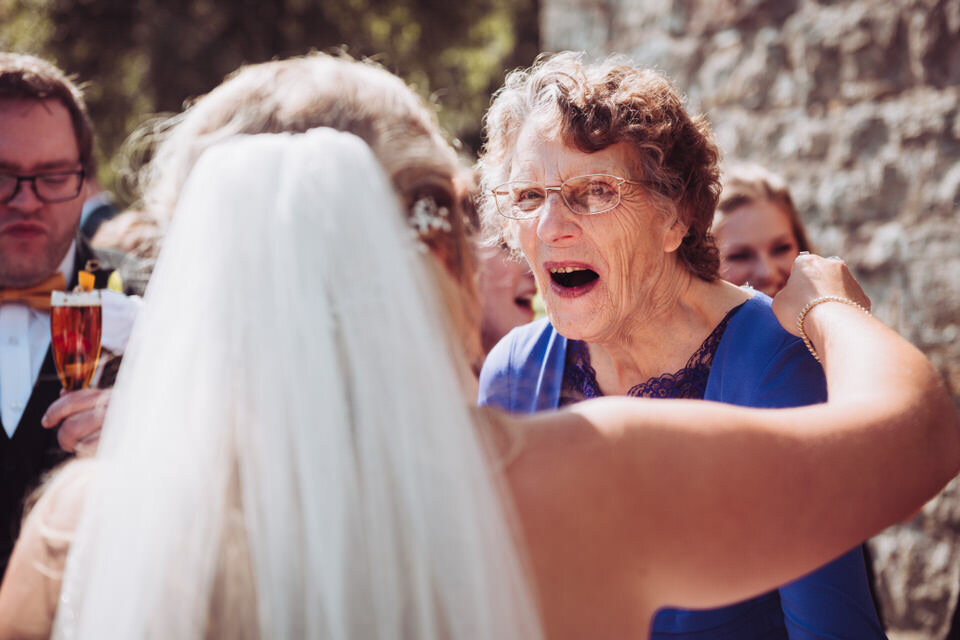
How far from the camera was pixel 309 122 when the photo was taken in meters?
1.37

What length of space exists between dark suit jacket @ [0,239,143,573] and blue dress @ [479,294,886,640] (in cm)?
139

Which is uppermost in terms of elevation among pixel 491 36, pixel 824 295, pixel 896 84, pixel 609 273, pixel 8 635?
pixel 491 36

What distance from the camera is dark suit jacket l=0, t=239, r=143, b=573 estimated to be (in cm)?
261

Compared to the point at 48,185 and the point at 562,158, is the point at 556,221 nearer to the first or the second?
the point at 562,158

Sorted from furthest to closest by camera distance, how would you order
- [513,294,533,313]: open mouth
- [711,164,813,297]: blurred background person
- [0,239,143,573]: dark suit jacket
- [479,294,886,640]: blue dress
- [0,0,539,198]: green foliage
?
1. [0,0,539,198]: green foliage
2. [513,294,533,313]: open mouth
3. [711,164,813,297]: blurred background person
4. [0,239,143,573]: dark suit jacket
5. [479,294,886,640]: blue dress

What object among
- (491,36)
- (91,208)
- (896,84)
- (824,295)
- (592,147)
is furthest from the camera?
(491,36)

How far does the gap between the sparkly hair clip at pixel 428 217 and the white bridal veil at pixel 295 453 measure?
221 mm

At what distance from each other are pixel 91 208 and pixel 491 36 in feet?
28.0

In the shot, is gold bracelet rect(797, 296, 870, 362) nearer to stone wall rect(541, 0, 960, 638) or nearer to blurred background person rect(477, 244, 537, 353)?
blurred background person rect(477, 244, 537, 353)

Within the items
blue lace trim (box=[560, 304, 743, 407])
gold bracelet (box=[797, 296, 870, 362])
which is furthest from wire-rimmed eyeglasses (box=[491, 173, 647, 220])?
gold bracelet (box=[797, 296, 870, 362])

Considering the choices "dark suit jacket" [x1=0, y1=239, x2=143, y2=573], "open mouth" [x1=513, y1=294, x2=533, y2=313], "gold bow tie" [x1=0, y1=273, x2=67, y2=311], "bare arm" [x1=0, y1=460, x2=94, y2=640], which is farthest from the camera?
"open mouth" [x1=513, y1=294, x2=533, y2=313]

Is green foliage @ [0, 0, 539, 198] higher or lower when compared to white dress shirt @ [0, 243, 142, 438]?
higher

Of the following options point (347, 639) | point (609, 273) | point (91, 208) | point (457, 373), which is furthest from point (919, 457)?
point (91, 208)

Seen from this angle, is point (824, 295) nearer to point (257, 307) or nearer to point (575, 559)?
point (575, 559)
